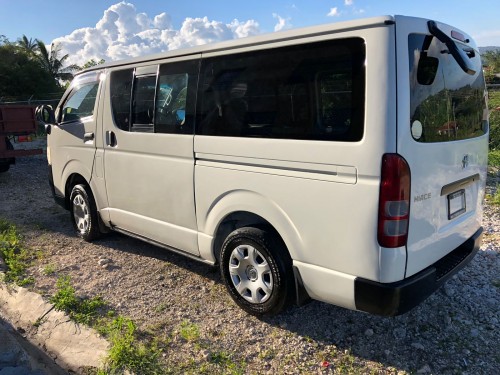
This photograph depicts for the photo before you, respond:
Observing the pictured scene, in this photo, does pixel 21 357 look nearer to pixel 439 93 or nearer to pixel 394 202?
pixel 394 202

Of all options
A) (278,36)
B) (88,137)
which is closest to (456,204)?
(278,36)

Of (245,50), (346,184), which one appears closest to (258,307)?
(346,184)

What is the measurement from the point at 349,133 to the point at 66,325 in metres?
2.55

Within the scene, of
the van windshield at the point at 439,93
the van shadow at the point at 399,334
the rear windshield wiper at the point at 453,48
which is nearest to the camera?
the van windshield at the point at 439,93

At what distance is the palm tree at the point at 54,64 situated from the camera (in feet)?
121

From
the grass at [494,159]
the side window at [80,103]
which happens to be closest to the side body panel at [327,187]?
the side window at [80,103]

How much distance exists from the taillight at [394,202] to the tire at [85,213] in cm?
356

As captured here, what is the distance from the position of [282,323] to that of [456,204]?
154cm

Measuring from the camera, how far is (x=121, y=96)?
432 cm

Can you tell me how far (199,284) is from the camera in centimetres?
395

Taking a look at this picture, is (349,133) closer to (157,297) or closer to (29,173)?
(157,297)

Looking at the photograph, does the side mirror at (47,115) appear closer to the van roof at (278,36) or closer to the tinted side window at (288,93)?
the van roof at (278,36)

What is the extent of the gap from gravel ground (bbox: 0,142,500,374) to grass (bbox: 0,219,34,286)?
122mm

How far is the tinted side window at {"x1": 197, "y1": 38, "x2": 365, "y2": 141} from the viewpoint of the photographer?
8.39ft
